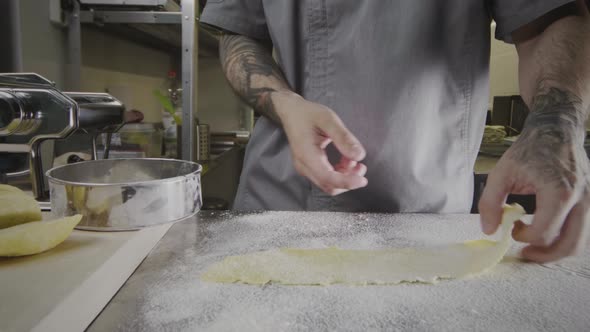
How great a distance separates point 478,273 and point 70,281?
49 cm

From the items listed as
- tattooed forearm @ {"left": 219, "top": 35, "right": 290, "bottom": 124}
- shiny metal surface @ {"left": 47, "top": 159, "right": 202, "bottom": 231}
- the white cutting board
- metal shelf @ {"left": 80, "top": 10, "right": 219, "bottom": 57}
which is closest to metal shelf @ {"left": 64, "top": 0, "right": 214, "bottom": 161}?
metal shelf @ {"left": 80, "top": 10, "right": 219, "bottom": 57}

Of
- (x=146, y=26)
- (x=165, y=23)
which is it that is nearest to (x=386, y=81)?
(x=165, y=23)

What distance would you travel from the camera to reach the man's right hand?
66cm

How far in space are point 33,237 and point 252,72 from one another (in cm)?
61

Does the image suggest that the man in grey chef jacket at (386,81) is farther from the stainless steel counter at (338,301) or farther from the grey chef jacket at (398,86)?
the stainless steel counter at (338,301)

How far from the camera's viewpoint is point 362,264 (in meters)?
0.59

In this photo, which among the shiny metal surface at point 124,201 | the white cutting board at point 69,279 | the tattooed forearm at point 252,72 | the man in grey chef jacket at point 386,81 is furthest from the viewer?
the tattooed forearm at point 252,72

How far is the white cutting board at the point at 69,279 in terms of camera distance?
40 centimetres

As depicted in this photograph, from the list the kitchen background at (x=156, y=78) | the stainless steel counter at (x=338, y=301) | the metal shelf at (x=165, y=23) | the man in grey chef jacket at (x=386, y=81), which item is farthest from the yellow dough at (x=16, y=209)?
the metal shelf at (x=165, y=23)

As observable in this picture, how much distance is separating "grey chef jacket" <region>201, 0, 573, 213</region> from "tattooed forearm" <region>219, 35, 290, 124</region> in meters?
0.06

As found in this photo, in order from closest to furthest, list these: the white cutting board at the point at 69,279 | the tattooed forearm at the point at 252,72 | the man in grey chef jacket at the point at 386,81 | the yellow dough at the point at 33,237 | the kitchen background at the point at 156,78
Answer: the white cutting board at the point at 69,279 < the yellow dough at the point at 33,237 < the man in grey chef jacket at the point at 386,81 < the tattooed forearm at the point at 252,72 < the kitchen background at the point at 156,78

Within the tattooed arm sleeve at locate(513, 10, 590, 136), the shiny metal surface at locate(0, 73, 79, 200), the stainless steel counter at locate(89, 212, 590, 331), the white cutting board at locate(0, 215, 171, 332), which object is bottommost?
the stainless steel counter at locate(89, 212, 590, 331)

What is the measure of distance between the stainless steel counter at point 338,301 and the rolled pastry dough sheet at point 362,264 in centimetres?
1

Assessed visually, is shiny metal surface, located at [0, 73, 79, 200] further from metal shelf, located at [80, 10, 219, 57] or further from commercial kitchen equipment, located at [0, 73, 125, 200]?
metal shelf, located at [80, 10, 219, 57]
